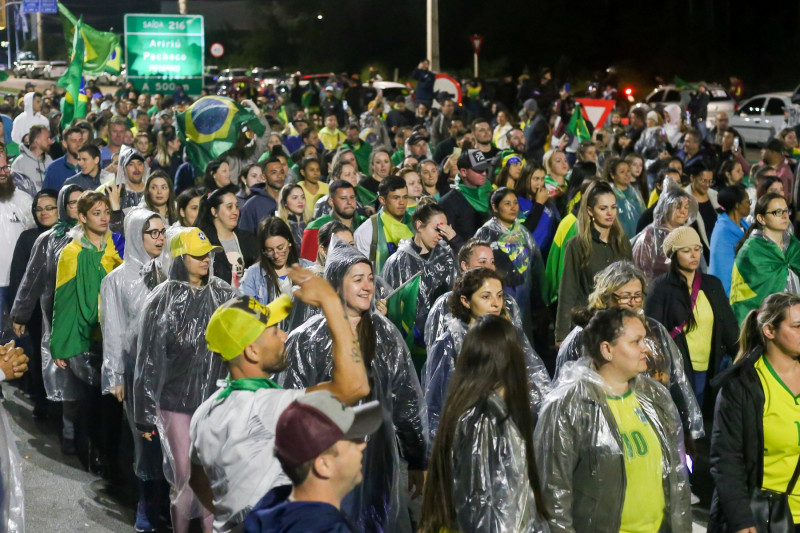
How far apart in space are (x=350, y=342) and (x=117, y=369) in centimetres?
357

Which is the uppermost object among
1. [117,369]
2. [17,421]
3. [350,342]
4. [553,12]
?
[553,12]

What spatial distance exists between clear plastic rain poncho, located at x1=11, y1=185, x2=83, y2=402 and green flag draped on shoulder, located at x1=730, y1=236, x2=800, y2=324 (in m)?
4.73

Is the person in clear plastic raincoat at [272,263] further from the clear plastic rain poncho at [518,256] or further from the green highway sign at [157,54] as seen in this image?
the green highway sign at [157,54]

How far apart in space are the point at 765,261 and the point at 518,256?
1754 millimetres

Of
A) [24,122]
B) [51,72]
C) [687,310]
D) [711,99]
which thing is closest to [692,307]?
[687,310]

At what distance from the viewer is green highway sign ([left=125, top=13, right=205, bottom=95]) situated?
21.6m

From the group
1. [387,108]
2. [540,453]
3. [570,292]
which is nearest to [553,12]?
[387,108]

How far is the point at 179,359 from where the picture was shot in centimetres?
639

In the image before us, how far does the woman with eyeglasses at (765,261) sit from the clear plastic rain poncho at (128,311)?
12.9 feet

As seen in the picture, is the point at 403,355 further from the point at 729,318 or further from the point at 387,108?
the point at 387,108

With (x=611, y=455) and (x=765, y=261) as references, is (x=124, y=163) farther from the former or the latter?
(x=611, y=455)

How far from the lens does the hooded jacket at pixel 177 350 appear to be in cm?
636

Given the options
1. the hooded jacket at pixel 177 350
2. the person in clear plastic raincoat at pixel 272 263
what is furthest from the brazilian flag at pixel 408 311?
the hooded jacket at pixel 177 350

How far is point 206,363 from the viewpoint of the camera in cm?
639
